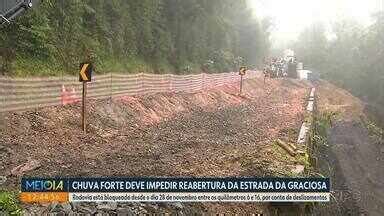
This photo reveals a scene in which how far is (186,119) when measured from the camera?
21234 millimetres

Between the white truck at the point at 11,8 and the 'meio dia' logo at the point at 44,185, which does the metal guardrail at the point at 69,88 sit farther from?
the 'meio dia' logo at the point at 44,185

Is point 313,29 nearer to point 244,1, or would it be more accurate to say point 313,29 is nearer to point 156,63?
point 244,1

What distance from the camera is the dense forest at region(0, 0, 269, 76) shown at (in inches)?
791

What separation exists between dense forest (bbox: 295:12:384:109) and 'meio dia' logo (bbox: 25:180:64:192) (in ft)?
202

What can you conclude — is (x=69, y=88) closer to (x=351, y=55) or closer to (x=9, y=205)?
(x=9, y=205)

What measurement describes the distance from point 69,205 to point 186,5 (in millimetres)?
32880

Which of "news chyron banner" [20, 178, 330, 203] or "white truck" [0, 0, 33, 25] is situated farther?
"white truck" [0, 0, 33, 25]

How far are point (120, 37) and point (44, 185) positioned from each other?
21306mm

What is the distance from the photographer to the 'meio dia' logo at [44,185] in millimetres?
8172

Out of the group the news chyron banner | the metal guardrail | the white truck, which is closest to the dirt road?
the news chyron banner

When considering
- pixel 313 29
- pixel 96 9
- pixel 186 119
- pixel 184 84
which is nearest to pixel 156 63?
pixel 184 84

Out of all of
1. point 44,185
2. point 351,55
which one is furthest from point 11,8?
point 351,55

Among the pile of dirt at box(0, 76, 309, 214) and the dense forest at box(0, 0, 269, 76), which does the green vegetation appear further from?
the dense forest at box(0, 0, 269, 76)

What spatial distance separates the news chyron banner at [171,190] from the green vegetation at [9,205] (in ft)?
0.57
